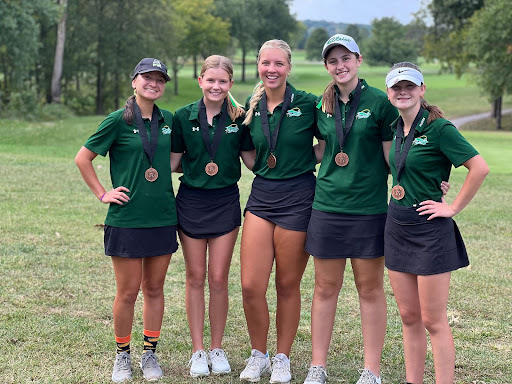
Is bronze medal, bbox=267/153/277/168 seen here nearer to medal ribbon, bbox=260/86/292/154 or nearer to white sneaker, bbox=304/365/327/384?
medal ribbon, bbox=260/86/292/154

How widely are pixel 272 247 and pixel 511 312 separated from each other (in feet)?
10.1

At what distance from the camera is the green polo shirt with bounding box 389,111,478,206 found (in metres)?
4.07

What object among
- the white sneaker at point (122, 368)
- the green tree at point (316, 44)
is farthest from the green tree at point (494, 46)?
the green tree at point (316, 44)

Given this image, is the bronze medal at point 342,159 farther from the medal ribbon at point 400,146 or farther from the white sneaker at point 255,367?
the white sneaker at point 255,367

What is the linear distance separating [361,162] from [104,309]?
3.17 meters

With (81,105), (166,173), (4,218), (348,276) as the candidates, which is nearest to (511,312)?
(348,276)

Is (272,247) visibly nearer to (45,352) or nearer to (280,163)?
(280,163)

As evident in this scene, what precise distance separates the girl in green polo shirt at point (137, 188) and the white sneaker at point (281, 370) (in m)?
0.85

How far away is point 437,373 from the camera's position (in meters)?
4.34

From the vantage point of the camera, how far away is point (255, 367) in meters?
4.95

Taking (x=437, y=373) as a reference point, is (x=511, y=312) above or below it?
below

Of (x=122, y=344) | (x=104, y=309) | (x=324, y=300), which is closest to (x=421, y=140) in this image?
(x=324, y=300)

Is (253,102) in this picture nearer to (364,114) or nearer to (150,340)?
(364,114)

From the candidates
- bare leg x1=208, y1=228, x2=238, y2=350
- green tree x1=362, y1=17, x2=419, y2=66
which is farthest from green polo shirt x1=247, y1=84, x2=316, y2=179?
green tree x1=362, y1=17, x2=419, y2=66
